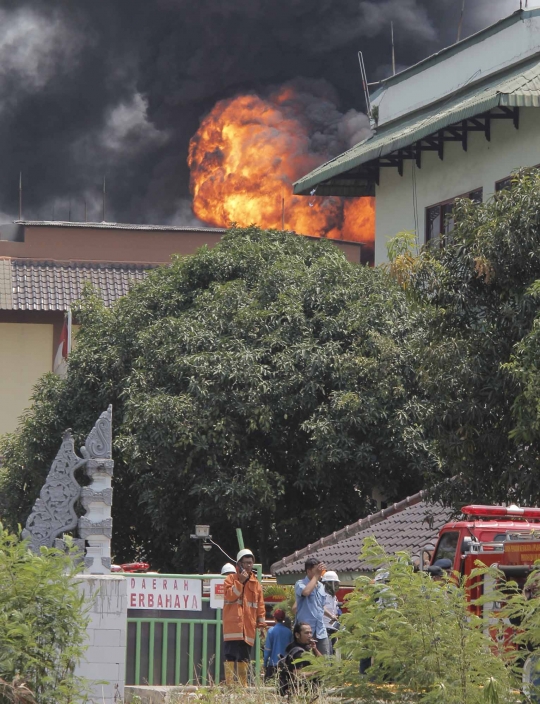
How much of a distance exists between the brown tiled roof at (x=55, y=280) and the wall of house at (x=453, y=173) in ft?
64.7

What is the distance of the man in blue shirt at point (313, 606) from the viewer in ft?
46.5

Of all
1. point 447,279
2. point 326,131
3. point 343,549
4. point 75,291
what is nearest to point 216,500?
point 343,549

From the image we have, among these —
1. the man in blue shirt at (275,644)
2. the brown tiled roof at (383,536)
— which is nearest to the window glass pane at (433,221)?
the brown tiled roof at (383,536)

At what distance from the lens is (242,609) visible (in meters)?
14.3

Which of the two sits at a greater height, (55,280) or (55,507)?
(55,280)

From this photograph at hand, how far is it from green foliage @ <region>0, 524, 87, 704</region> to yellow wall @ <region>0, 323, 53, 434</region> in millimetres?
44760

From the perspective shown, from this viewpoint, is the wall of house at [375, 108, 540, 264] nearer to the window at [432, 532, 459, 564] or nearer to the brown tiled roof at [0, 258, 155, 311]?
the window at [432, 532, 459, 564]

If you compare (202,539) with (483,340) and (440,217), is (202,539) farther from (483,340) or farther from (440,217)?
(483,340)

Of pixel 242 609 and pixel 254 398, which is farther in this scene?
pixel 254 398

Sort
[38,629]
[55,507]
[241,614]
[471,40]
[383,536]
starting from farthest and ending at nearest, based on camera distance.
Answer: [471,40]
[383,536]
[55,507]
[241,614]
[38,629]

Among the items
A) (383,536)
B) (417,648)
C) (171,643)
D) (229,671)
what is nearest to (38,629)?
(417,648)

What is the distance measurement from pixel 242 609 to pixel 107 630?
1.66m

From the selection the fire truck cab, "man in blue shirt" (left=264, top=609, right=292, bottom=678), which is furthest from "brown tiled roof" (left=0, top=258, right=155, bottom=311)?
"man in blue shirt" (left=264, top=609, right=292, bottom=678)

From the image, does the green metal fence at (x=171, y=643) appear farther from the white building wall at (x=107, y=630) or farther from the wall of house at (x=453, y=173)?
the wall of house at (x=453, y=173)
